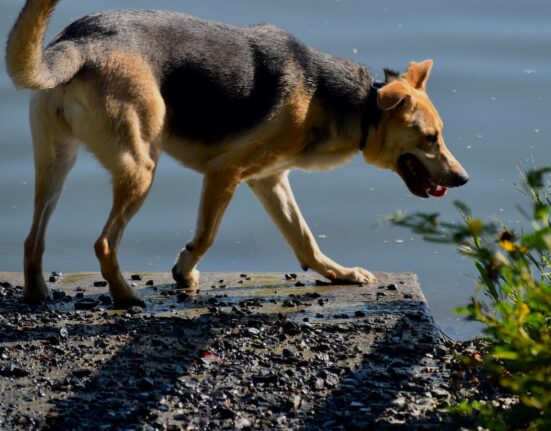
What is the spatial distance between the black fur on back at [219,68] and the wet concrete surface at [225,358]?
1025 mm

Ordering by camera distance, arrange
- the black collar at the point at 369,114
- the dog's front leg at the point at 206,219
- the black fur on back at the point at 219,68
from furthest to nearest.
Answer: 1. the black collar at the point at 369,114
2. the dog's front leg at the point at 206,219
3. the black fur on back at the point at 219,68

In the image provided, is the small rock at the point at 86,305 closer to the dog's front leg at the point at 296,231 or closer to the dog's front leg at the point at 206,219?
the dog's front leg at the point at 206,219

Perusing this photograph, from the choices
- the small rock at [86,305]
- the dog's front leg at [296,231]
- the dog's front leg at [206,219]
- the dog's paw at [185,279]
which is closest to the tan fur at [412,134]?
the dog's front leg at [296,231]

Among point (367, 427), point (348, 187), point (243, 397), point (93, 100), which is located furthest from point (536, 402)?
point (348, 187)

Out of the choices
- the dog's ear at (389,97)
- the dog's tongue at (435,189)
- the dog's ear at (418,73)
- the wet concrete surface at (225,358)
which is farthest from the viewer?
the dog's ear at (418,73)

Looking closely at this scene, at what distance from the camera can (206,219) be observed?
7.08m

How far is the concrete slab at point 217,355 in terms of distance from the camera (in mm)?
5141

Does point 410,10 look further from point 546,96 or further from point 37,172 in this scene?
point 37,172

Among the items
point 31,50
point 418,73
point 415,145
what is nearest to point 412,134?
point 415,145

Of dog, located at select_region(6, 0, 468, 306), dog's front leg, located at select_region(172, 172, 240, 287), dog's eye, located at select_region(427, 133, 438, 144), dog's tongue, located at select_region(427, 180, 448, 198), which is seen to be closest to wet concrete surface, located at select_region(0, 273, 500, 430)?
dog's front leg, located at select_region(172, 172, 240, 287)

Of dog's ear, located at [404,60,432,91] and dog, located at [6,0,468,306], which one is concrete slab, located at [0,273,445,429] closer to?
dog, located at [6,0,468,306]

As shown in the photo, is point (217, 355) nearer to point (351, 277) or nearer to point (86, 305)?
point (86, 305)

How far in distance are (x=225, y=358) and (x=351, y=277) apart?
1734mm

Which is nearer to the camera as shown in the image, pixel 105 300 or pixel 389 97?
pixel 105 300
